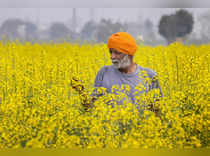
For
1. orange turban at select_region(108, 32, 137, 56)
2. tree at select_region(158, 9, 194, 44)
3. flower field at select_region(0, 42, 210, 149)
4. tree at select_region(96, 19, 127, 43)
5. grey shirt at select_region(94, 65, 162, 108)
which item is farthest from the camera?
tree at select_region(158, 9, 194, 44)

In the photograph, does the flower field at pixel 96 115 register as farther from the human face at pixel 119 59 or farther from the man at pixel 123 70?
the human face at pixel 119 59

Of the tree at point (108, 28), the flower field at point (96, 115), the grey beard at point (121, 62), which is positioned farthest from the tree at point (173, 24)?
the grey beard at point (121, 62)

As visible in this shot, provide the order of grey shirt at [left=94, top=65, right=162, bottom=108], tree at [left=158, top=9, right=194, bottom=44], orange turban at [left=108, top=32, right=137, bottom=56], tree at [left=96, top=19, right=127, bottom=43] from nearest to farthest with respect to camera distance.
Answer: orange turban at [left=108, top=32, right=137, bottom=56]
grey shirt at [left=94, top=65, right=162, bottom=108]
tree at [left=96, top=19, right=127, bottom=43]
tree at [left=158, top=9, right=194, bottom=44]

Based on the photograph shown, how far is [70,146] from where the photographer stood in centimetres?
187

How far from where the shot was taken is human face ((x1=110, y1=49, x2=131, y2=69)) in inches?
104

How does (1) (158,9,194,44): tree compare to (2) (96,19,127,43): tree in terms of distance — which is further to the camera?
(1) (158,9,194,44): tree

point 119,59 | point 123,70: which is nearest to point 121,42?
point 119,59

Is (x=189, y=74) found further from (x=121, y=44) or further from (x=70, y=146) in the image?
(x=70, y=146)

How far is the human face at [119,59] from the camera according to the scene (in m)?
2.63

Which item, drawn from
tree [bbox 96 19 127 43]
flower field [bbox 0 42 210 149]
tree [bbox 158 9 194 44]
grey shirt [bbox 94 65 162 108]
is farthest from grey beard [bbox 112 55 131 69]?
tree [bbox 158 9 194 44]

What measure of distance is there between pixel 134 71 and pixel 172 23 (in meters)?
2.91

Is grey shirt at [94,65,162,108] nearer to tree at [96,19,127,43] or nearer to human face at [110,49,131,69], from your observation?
human face at [110,49,131,69]

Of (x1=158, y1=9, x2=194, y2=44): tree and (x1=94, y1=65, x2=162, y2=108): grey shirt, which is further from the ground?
(x1=158, y1=9, x2=194, y2=44): tree

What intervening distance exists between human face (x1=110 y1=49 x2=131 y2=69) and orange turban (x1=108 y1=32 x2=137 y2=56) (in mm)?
43
